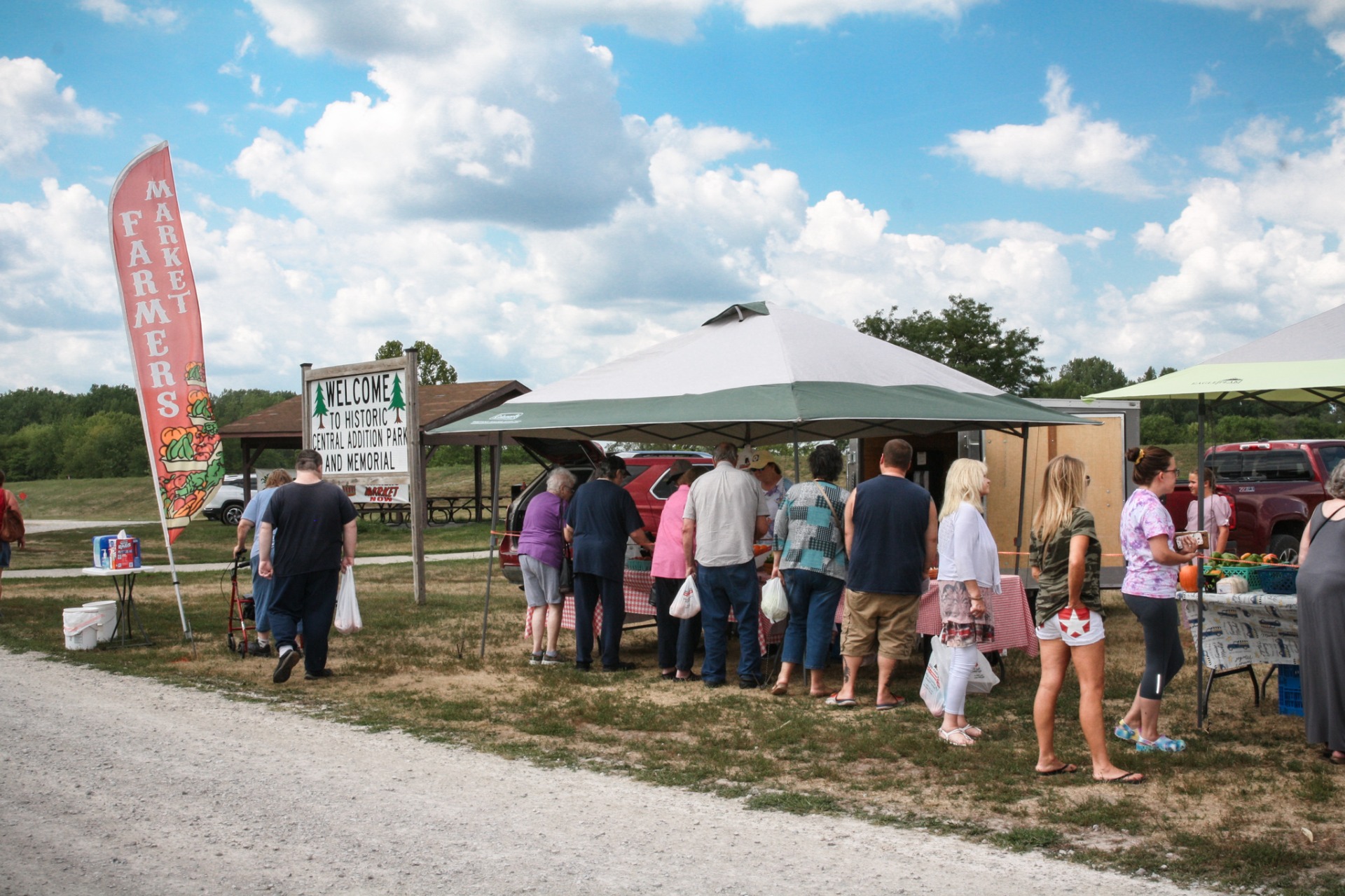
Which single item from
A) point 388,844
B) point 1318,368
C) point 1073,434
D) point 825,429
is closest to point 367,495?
point 825,429

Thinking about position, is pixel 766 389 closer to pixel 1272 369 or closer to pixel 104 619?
pixel 1272 369

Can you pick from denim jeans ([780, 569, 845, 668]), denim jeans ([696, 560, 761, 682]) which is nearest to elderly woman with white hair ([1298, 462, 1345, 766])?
denim jeans ([780, 569, 845, 668])

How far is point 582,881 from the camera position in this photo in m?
4.02

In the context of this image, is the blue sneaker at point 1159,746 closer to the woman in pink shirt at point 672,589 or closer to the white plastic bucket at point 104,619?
the woman in pink shirt at point 672,589


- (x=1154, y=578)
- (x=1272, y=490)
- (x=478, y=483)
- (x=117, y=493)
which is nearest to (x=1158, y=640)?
(x=1154, y=578)

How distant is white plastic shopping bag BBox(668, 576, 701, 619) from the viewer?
26.3 feet

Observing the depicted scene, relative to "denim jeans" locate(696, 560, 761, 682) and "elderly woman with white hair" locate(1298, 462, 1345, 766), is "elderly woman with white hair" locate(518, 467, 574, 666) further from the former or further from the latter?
"elderly woman with white hair" locate(1298, 462, 1345, 766)

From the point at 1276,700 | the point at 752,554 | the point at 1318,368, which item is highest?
the point at 1318,368

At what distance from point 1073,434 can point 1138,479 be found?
20.3 ft

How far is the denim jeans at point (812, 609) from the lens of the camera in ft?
24.4

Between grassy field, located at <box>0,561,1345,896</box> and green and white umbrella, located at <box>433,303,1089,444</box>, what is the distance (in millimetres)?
1991

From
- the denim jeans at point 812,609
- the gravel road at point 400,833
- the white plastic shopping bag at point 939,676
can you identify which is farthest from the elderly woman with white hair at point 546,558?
the white plastic shopping bag at point 939,676

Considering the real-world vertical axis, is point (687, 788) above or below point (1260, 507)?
below

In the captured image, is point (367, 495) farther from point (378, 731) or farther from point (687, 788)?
point (687, 788)
